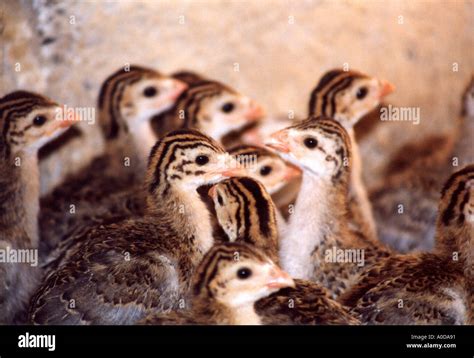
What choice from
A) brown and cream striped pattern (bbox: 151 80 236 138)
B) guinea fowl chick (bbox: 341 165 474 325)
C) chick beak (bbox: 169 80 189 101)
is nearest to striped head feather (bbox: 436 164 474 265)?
guinea fowl chick (bbox: 341 165 474 325)

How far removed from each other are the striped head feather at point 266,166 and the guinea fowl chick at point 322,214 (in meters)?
0.27

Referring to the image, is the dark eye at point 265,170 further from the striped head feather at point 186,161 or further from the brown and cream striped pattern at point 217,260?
the brown and cream striped pattern at point 217,260

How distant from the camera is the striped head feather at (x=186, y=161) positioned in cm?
465

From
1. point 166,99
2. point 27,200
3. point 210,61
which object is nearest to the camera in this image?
point 27,200

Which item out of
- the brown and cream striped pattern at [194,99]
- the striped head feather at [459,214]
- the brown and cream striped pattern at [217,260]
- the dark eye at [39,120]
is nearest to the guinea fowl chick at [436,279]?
the striped head feather at [459,214]

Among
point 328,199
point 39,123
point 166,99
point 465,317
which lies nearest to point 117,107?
point 166,99

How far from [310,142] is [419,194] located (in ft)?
4.71

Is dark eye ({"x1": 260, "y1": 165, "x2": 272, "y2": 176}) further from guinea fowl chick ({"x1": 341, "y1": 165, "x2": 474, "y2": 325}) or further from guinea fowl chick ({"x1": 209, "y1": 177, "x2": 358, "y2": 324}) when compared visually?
guinea fowl chick ({"x1": 341, "y1": 165, "x2": 474, "y2": 325})

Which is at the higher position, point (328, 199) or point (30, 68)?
point (30, 68)

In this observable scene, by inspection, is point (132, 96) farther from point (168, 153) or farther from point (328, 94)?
point (168, 153)

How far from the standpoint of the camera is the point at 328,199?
5102 mm
